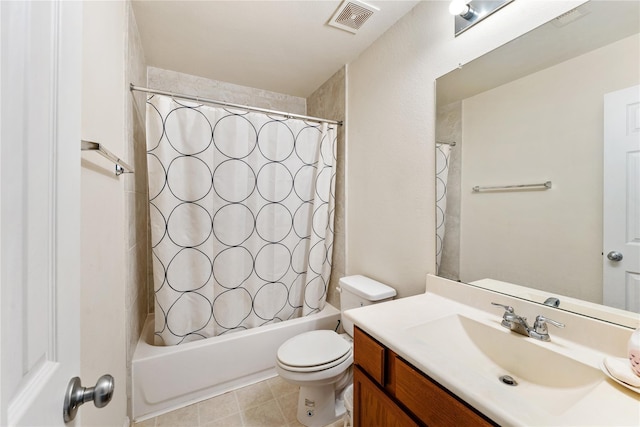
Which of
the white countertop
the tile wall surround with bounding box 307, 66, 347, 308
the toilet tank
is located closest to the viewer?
the white countertop

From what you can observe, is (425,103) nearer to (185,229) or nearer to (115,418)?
(185,229)

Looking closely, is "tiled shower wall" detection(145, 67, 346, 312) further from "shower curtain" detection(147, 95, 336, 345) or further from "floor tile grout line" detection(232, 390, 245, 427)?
"floor tile grout line" detection(232, 390, 245, 427)

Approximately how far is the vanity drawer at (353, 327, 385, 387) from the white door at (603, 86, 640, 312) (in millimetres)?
719

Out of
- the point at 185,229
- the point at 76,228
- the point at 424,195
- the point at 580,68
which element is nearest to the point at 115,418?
the point at 185,229

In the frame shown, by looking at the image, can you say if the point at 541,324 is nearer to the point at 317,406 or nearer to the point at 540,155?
the point at 540,155

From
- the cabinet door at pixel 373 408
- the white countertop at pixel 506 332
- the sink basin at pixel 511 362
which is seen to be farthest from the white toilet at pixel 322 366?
the sink basin at pixel 511 362

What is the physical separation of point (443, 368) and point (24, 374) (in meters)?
0.80

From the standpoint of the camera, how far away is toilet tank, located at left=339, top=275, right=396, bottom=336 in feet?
4.84

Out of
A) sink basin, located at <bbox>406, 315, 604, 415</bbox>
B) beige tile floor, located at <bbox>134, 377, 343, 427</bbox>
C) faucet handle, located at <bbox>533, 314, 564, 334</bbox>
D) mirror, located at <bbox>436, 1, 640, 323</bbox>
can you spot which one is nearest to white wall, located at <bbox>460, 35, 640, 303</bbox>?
mirror, located at <bbox>436, 1, 640, 323</bbox>

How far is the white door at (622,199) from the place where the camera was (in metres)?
0.74

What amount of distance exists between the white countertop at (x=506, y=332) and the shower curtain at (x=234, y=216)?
947mm

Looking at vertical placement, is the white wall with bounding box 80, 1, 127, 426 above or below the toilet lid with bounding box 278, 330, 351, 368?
above

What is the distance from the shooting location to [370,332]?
90cm

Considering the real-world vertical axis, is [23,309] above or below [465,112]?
below
